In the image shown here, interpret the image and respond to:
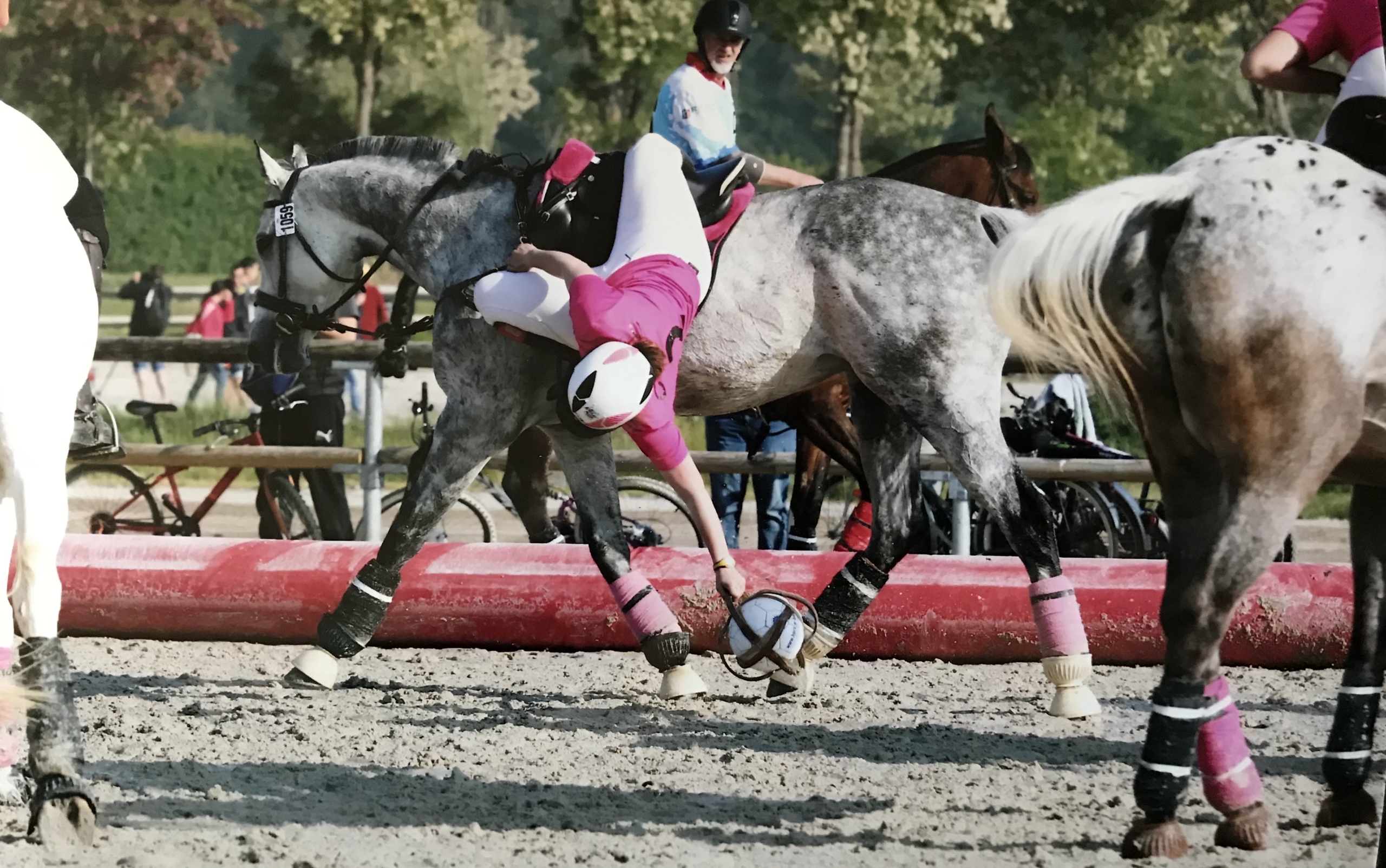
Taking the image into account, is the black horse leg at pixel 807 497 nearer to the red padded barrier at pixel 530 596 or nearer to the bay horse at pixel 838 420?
the bay horse at pixel 838 420

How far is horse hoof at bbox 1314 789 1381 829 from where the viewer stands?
3303 mm

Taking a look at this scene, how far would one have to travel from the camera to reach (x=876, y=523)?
4.89 meters

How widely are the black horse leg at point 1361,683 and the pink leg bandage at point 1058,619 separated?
3.50 ft

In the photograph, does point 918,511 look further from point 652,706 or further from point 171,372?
point 171,372

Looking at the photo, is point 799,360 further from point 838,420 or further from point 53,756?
point 53,756

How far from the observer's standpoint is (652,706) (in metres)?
4.79

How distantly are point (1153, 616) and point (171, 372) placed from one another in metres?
4.42

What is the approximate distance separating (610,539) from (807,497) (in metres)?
1.82

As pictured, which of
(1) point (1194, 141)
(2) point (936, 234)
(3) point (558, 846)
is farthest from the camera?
(2) point (936, 234)

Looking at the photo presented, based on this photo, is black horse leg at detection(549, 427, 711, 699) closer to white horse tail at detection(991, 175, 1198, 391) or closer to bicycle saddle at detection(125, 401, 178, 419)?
white horse tail at detection(991, 175, 1198, 391)

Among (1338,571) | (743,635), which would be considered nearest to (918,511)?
(743,635)

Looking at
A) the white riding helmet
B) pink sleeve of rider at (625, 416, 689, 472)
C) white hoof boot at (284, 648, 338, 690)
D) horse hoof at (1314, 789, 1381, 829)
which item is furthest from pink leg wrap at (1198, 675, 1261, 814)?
white hoof boot at (284, 648, 338, 690)

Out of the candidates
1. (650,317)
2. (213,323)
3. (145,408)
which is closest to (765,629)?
(650,317)

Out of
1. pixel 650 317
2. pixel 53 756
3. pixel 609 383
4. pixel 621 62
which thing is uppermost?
pixel 621 62
